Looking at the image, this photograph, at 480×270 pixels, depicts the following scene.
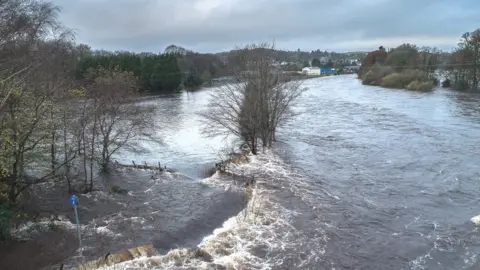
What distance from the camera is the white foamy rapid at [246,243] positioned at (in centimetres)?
1480

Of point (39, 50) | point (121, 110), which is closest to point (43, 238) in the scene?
point (39, 50)

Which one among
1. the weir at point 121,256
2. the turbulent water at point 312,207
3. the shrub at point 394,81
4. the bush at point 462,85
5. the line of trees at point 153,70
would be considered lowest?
the turbulent water at point 312,207

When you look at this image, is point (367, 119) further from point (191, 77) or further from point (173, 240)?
point (191, 77)

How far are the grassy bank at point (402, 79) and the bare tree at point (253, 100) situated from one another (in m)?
50.3

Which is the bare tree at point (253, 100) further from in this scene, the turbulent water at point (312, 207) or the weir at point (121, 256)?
the weir at point (121, 256)

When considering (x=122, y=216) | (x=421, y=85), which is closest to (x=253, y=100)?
(x=122, y=216)

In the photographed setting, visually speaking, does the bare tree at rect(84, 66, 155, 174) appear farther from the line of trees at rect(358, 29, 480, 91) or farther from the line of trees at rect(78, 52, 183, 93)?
the line of trees at rect(358, 29, 480, 91)

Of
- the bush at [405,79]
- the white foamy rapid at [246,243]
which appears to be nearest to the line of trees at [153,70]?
the bush at [405,79]

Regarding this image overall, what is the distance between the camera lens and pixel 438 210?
20016 millimetres

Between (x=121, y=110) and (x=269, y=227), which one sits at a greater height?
(x=121, y=110)

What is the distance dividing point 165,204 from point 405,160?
18.4 m

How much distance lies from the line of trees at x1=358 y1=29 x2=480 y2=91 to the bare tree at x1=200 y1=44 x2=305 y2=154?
5160cm

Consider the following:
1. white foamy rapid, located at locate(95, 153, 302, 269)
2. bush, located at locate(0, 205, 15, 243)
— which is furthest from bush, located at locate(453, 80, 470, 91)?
bush, located at locate(0, 205, 15, 243)

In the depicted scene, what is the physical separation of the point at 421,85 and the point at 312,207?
63.4 meters
